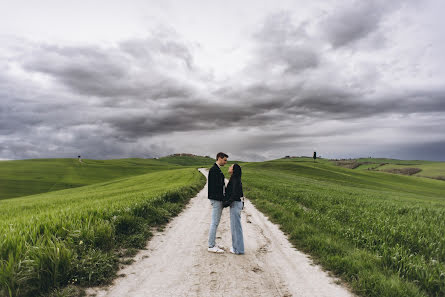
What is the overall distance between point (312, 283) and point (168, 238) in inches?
210

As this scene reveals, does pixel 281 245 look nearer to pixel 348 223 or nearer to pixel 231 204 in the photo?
pixel 231 204

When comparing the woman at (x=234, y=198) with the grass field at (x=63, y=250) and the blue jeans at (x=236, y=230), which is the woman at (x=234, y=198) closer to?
the blue jeans at (x=236, y=230)

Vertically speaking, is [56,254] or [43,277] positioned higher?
[56,254]

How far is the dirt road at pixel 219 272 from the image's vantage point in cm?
504

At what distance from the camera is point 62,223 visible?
687 centimetres

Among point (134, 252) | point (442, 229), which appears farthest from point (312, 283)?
point (442, 229)

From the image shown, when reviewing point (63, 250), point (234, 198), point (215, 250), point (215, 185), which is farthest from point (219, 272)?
point (63, 250)

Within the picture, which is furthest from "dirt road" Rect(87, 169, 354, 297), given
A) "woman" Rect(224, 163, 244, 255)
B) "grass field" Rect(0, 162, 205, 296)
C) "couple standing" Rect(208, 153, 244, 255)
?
"couple standing" Rect(208, 153, 244, 255)

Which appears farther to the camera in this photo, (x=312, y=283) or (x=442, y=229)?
(x=442, y=229)

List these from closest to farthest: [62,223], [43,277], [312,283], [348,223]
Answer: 1. [43,277]
2. [312,283]
3. [62,223]
4. [348,223]

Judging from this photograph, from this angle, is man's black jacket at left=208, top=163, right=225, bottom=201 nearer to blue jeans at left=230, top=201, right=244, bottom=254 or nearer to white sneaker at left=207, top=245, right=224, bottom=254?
blue jeans at left=230, top=201, right=244, bottom=254

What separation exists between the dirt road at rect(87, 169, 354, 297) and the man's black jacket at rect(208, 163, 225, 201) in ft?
6.16

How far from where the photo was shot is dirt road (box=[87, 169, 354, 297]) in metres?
5.04

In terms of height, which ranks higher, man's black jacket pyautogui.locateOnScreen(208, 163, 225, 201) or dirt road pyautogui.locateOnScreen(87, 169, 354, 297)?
man's black jacket pyautogui.locateOnScreen(208, 163, 225, 201)
